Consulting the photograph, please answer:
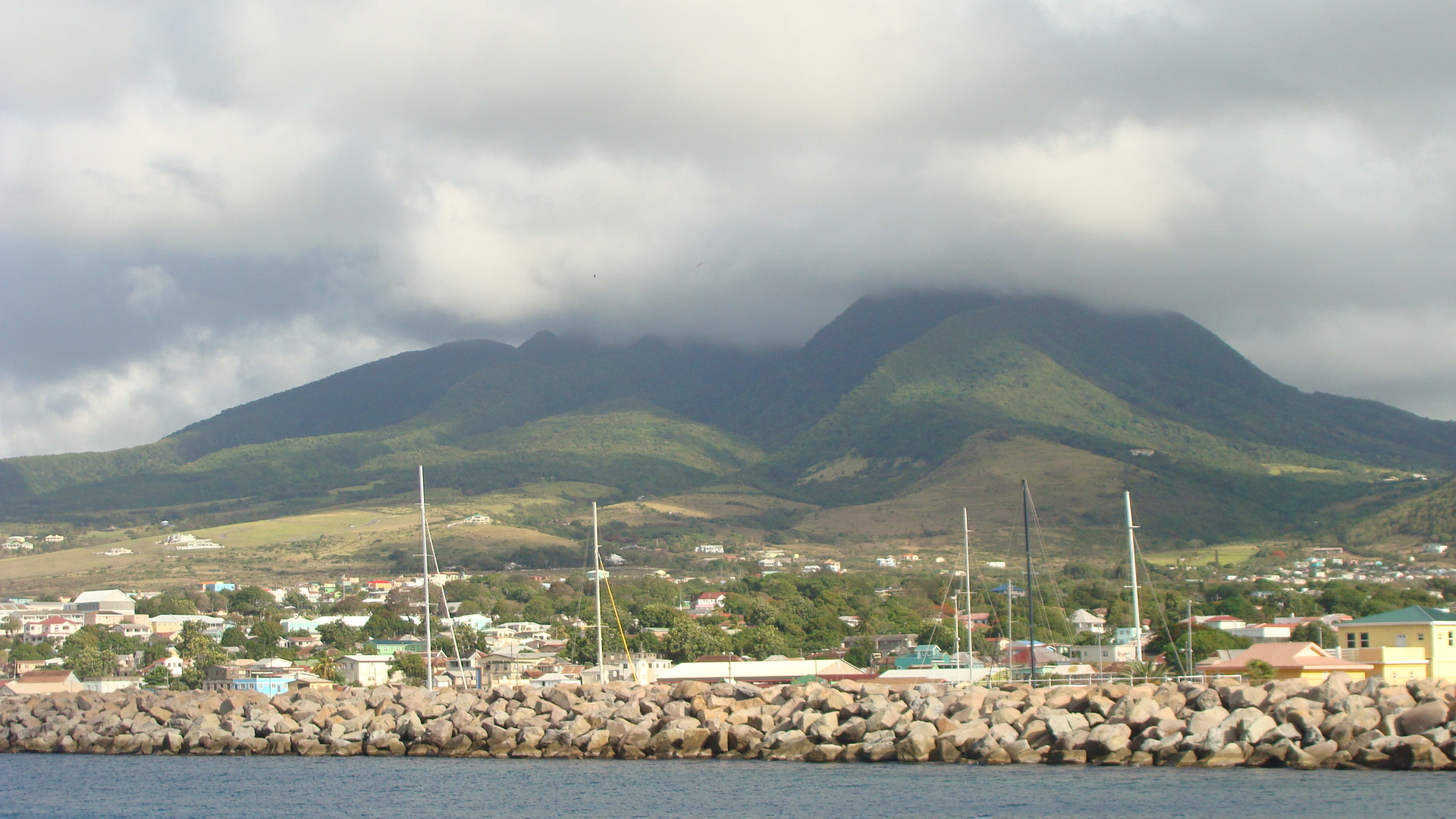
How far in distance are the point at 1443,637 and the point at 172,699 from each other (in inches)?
2103

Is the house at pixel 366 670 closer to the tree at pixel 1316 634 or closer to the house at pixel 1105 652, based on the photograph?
the house at pixel 1105 652

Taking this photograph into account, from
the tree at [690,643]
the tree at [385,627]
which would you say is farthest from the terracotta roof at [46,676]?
the tree at [690,643]

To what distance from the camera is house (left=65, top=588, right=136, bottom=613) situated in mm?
165500

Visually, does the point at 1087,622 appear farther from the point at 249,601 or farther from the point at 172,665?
the point at 249,601

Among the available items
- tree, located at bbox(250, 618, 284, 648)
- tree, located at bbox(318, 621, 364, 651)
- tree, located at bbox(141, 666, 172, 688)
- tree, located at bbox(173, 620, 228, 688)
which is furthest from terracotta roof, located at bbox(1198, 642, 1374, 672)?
tree, located at bbox(250, 618, 284, 648)

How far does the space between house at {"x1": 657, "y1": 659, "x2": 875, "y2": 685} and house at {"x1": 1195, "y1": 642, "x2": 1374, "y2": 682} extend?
2159cm

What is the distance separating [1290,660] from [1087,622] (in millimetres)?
57656

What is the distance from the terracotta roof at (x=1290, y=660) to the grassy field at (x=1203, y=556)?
11873cm

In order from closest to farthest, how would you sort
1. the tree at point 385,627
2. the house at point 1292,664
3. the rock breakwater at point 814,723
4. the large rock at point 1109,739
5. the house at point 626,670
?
1. the rock breakwater at point 814,723
2. the large rock at point 1109,739
3. the house at point 1292,664
4. the house at point 626,670
5. the tree at point 385,627

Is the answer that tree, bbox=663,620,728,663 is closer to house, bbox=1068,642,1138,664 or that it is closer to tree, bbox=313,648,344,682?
tree, bbox=313,648,344,682

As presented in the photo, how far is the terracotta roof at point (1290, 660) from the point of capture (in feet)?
188

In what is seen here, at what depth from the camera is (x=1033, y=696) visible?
174ft

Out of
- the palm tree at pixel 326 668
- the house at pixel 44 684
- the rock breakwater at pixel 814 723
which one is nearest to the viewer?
the rock breakwater at pixel 814 723

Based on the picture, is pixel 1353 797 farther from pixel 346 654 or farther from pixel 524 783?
pixel 346 654
